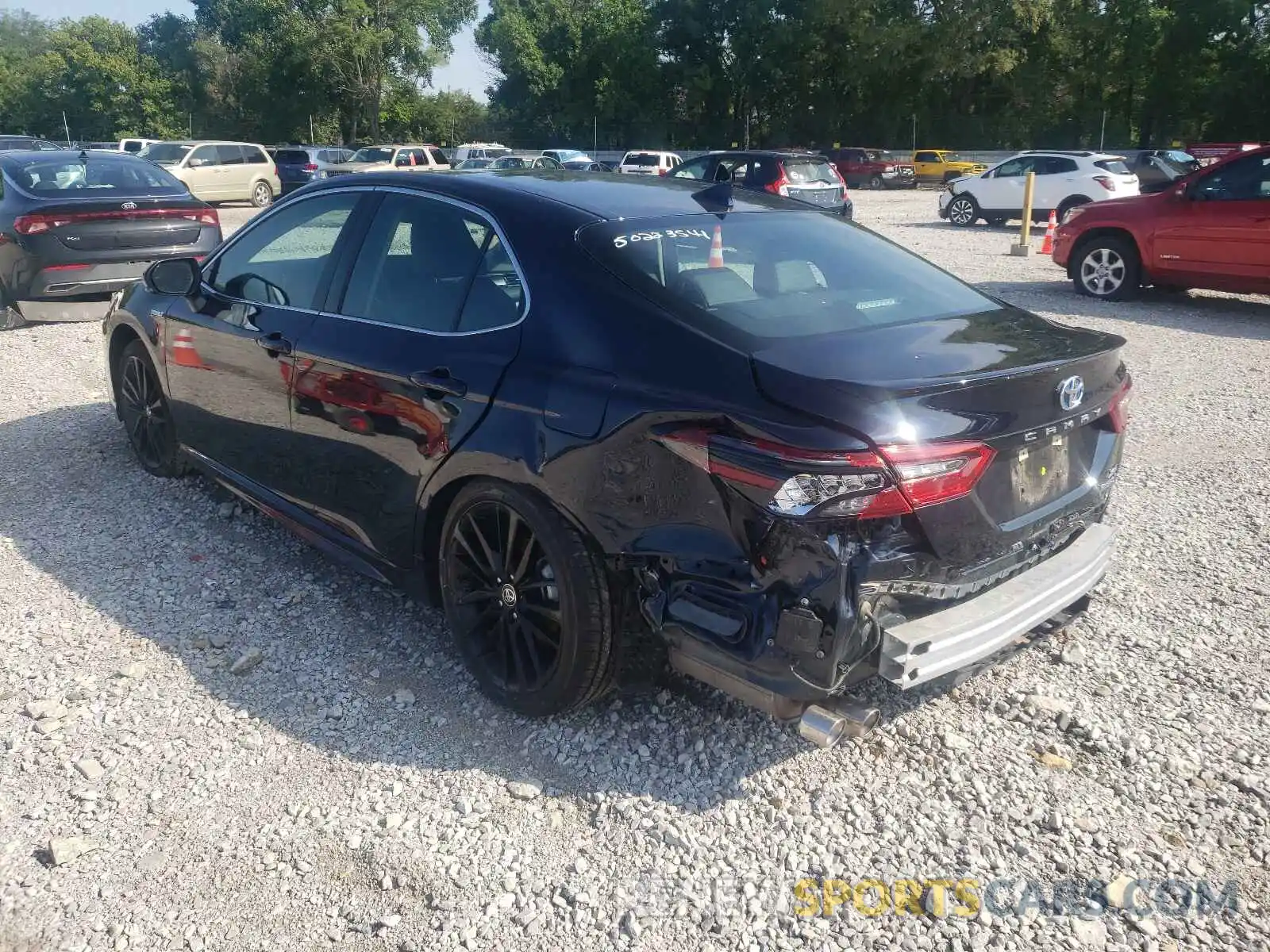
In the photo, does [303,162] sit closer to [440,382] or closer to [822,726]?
[440,382]

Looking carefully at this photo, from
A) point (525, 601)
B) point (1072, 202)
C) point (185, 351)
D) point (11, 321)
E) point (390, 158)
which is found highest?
point (390, 158)

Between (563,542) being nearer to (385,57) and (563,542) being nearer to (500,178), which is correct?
(500,178)

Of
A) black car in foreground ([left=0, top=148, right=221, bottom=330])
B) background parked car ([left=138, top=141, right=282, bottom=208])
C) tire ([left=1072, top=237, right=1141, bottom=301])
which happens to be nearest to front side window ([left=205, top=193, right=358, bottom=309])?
black car in foreground ([left=0, top=148, right=221, bottom=330])

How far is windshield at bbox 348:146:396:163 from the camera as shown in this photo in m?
31.0

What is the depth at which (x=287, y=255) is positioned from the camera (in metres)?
4.64

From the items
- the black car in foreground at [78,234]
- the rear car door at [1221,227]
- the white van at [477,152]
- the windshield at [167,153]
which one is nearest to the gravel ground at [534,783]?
the black car in foreground at [78,234]

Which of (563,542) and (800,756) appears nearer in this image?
(563,542)

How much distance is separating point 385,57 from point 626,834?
58230 millimetres

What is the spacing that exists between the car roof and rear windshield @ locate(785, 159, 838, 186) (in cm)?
1641

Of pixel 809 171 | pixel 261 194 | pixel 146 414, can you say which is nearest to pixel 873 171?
pixel 809 171

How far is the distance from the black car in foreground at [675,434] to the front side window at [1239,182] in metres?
8.14

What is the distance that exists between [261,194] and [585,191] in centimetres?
2696

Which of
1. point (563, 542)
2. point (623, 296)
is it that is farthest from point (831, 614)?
point (623, 296)

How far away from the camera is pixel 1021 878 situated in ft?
9.00
